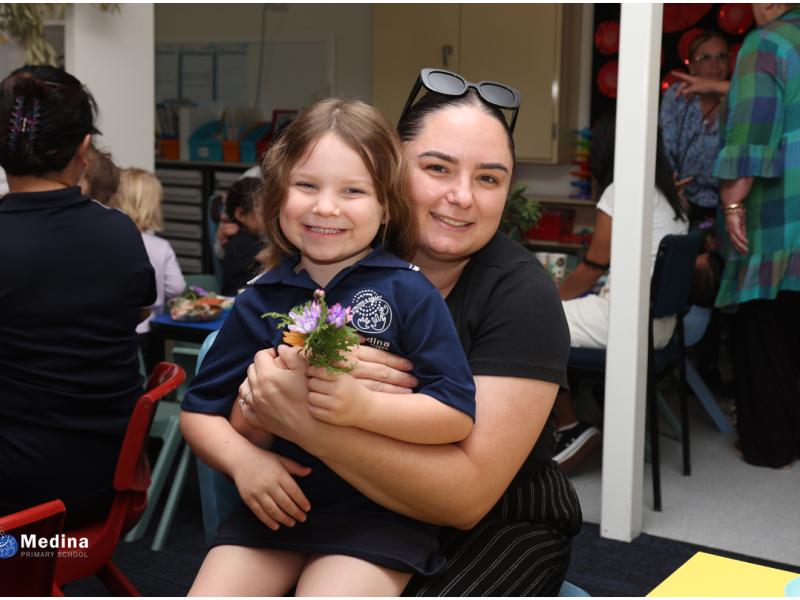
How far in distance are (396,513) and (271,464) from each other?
193 millimetres

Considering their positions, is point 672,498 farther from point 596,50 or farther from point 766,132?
point 596,50

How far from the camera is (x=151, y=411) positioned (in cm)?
214

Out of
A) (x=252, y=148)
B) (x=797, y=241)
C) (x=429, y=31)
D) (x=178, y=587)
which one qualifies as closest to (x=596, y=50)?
(x=429, y=31)

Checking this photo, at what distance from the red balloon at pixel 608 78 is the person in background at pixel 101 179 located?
4088 mm

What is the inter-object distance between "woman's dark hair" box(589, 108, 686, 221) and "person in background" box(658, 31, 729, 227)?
1095 millimetres

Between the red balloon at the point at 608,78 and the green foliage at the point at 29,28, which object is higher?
the red balloon at the point at 608,78

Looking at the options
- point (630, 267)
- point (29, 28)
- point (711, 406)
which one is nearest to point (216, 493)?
point (630, 267)

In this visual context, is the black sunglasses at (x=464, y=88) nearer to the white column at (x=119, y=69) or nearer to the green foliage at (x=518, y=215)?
the green foliage at (x=518, y=215)

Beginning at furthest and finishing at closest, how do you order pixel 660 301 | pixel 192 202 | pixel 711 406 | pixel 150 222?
pixel 192 202 < pixel 711 406 < pixel 150 222 < pixel 660 301

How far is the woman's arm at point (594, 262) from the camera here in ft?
12.5

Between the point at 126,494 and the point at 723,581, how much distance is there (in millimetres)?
1476

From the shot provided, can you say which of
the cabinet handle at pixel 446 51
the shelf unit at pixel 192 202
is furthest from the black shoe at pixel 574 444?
the shelf unit at pixel 192 202

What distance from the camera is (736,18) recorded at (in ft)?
20.2

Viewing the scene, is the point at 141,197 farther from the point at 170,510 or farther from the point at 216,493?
the point at 216,493
